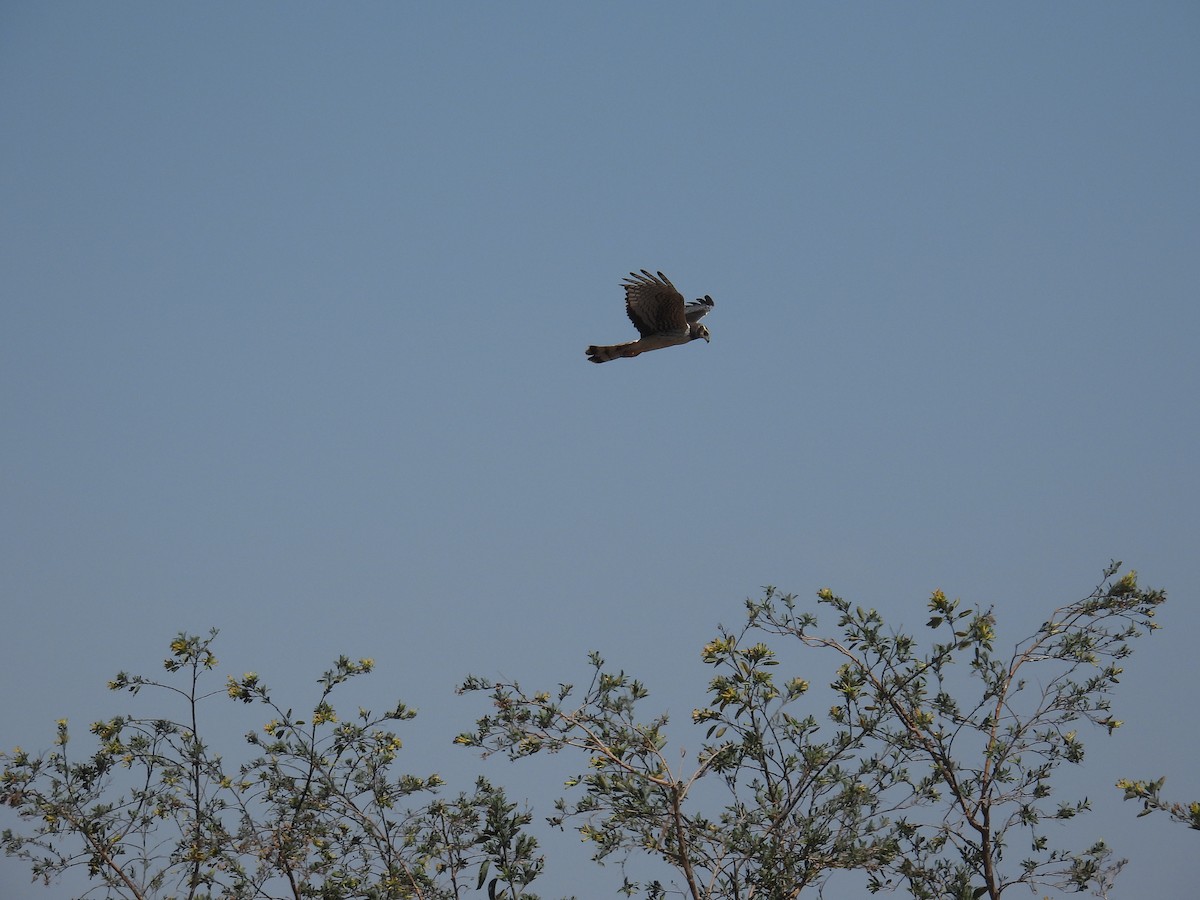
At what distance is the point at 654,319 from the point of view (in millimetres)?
13531

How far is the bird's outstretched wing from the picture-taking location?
1321 centimetres

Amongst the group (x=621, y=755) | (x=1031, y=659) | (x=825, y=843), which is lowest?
(x=825, y=843)

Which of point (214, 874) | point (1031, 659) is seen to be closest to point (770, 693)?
point (1031, 659)

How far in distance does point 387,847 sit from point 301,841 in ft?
2.97

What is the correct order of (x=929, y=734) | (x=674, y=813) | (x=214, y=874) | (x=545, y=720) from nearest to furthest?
(x=674, y=813) < (x=545, y=720) < (x=929, y=734) < (x=214, y=874)

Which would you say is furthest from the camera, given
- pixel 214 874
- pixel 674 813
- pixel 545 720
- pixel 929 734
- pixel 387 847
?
pixel 214 874

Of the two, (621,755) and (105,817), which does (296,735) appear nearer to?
(105,817)

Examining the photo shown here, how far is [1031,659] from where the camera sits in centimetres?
1034

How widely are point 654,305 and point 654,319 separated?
0.21 m

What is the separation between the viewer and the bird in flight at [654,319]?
43.4 ft

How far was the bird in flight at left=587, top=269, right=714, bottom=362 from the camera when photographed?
1324cm

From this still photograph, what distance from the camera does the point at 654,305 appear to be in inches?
527

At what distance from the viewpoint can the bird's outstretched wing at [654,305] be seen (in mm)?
13211

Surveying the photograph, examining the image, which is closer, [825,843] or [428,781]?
[825,843]
